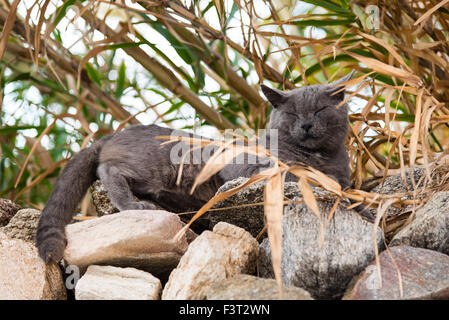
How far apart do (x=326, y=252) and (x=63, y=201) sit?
0.79 m

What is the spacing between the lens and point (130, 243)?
3.61 feet

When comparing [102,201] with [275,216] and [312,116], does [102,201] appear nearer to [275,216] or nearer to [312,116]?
[312,116]

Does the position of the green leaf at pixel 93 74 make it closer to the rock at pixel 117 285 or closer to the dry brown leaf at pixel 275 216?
the rock at pixel 117 285

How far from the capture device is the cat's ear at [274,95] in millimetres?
1634

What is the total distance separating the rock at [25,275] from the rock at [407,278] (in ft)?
2.04

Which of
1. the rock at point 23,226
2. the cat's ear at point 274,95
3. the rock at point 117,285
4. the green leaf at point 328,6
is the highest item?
the green leaf at point 328,6

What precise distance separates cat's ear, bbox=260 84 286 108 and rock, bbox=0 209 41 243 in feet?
2.54

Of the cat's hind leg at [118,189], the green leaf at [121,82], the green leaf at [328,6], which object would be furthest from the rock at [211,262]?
the green leaf at [121,82]

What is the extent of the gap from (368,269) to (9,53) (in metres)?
1.55

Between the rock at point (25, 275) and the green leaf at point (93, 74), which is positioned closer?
the rock at point (25, 275)

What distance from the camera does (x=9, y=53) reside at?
6.30ft

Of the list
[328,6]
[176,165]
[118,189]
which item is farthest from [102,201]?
[328,6]

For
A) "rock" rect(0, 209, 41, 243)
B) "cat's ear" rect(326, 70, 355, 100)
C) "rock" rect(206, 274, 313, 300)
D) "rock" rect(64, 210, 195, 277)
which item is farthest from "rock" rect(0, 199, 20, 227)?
"cat's ear" rect(326, 70, 355, 100)
